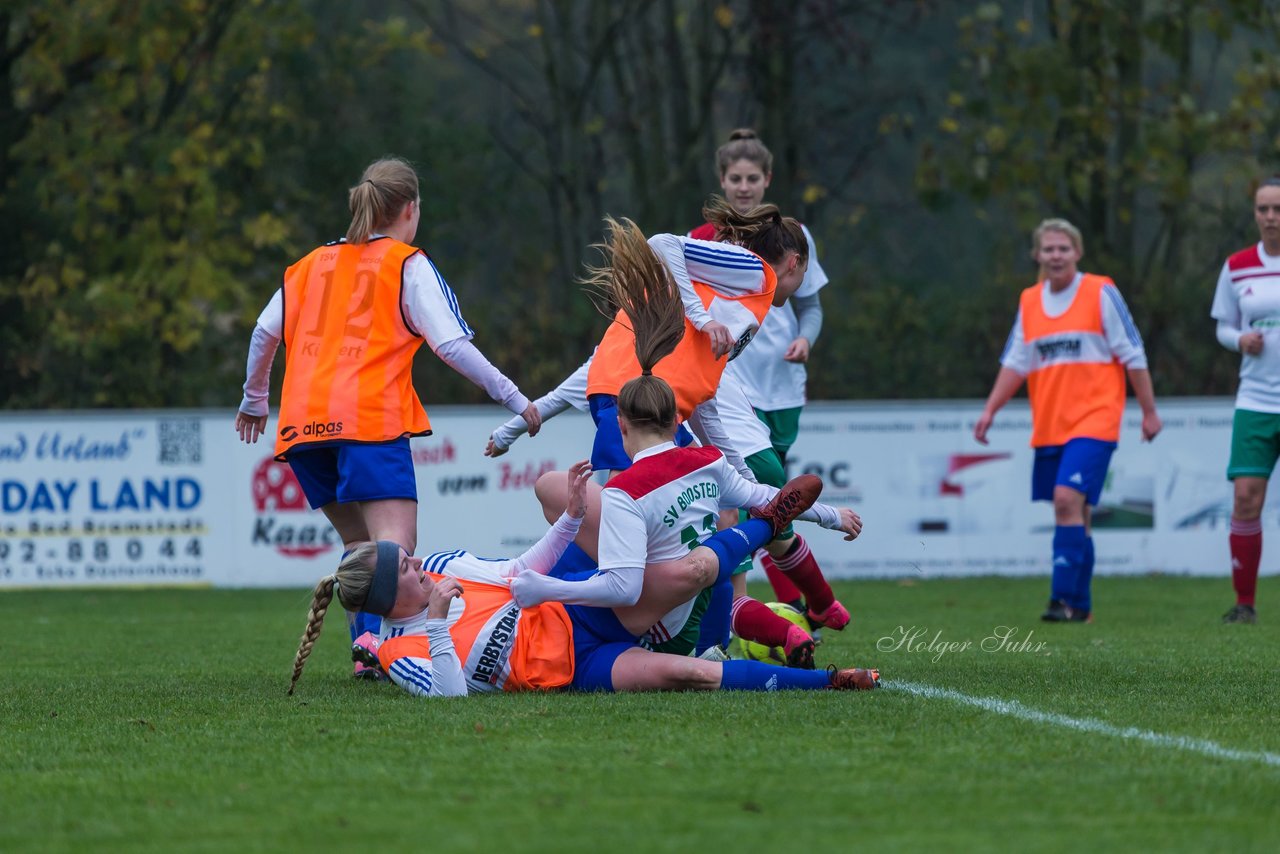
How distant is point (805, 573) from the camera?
675 centimetres

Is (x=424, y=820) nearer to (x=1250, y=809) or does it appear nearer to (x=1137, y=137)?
(x=1250, y=809)

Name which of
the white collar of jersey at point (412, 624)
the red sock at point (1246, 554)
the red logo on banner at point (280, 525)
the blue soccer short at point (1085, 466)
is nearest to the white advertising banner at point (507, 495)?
the red logo on banner at point (280, 525)

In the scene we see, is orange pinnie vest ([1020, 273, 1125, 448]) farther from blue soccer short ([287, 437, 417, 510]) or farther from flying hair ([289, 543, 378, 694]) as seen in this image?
flying hair ([289, 543, 378, 694])

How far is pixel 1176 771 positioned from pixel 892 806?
82 cm

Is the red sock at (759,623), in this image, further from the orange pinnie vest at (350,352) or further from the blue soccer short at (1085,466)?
the blue soccer short at (1085,466)

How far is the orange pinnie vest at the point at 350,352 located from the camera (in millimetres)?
6102

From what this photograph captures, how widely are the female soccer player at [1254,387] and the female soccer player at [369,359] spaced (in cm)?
447

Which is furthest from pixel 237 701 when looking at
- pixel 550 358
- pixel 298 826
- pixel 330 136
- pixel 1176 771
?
pixel 330 136

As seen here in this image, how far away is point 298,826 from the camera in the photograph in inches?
143

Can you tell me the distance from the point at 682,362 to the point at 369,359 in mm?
1123

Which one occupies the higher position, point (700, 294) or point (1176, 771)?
point (700, 294)

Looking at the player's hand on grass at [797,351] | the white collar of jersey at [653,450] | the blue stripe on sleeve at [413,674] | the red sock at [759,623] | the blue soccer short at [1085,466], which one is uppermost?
the player's hand on grass at [797,351]

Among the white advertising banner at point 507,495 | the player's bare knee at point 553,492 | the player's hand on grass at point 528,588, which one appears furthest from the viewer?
the white advertising banner at point 507,495

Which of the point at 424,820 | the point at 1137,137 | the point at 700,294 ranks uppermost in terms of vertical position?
the point at 1137,137
